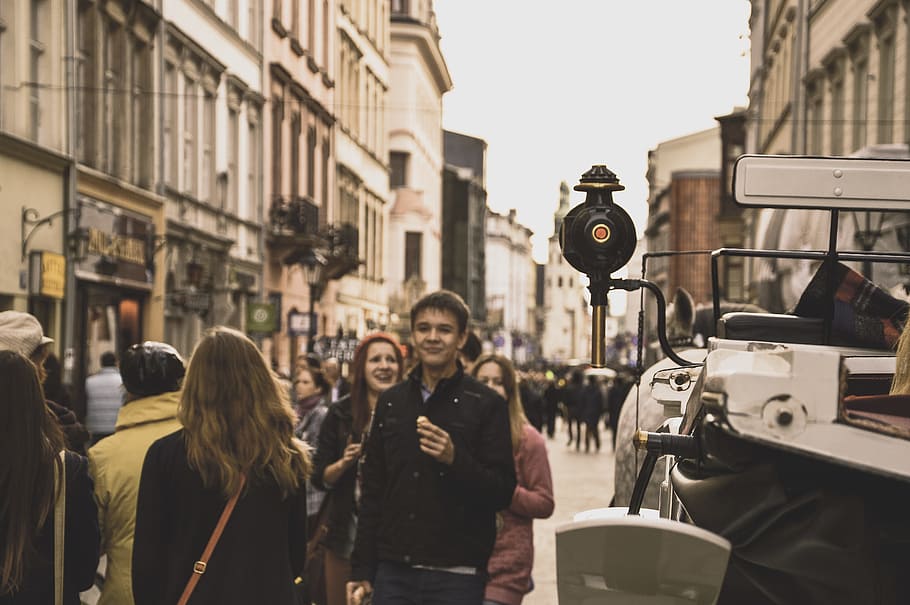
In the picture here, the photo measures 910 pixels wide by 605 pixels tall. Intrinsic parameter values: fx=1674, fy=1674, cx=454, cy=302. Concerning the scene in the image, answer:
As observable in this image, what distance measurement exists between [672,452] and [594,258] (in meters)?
1.00

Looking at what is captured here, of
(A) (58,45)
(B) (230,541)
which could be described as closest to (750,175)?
(B) (230,541)

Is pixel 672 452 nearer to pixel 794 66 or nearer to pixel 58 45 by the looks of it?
pixel 58 45

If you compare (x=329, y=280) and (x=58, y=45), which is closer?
(x=58, y=45)

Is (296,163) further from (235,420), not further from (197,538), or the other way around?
(197,538)

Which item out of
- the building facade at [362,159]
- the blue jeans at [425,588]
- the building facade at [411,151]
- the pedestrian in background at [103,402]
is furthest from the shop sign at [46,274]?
the building facade at [411,151]

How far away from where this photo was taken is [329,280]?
152 feet

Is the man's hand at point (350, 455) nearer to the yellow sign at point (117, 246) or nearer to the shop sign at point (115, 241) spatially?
the shop sign at point (115, 241)

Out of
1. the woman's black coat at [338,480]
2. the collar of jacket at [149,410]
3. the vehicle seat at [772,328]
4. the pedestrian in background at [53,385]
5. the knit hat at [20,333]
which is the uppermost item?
the vehicle seat at [772,328]

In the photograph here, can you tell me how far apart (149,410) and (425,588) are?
4.09 feet

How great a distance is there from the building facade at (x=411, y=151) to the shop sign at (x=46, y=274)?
4095 centimetres

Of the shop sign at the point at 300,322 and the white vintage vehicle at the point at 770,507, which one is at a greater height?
the white vintage vehicle at the point at 770,507

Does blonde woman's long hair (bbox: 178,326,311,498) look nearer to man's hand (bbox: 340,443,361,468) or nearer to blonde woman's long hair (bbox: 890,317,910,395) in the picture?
man's hand (bbox: 340,443,361,468)

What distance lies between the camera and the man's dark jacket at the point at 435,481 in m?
6.39

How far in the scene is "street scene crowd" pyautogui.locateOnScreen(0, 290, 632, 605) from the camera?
5102mm
